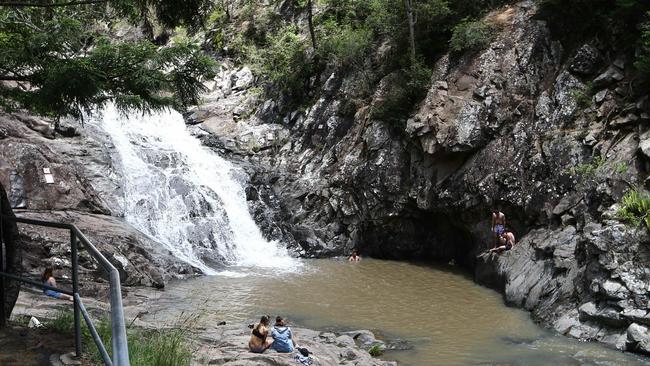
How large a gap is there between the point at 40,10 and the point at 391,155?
14.5 meters

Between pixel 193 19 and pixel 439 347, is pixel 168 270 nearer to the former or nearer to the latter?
pixel 439 347

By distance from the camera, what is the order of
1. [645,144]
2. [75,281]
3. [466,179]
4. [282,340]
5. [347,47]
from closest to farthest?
[75,281] < [282,340] < [645,144] < [466,179] < [347,47]

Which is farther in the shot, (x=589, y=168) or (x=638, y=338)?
(x=589, y=168)

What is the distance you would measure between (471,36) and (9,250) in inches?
648

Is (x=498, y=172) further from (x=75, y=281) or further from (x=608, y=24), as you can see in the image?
(x=75, y=281)

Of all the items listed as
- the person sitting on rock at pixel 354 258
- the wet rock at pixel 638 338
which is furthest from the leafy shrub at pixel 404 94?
the wet rock at pixel 638 338

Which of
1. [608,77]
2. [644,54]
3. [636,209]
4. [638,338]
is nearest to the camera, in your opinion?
[638,338]

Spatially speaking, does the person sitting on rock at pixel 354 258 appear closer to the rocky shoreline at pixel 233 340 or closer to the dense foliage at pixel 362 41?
the dense foliage at pixel 362 41

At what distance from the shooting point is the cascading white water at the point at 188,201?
1920cm

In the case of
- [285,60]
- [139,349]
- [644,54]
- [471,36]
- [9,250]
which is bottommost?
[139,349]

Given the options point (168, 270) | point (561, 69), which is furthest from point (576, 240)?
point (168, 270)

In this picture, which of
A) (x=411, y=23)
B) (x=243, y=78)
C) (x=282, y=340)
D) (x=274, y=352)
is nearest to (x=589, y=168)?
(x=411, y=23)

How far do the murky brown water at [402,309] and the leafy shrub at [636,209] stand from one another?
284 cm

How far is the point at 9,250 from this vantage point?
605 centimetres
